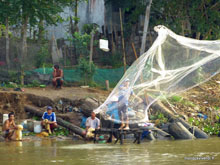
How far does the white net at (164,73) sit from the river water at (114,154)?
924 mm

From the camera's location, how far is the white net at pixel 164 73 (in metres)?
9.78

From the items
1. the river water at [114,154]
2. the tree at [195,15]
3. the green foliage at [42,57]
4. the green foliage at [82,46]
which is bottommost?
the river water at [114,154]

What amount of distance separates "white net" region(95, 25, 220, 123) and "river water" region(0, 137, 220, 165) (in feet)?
3.03

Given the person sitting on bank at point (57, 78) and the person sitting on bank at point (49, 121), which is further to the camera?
the person sitting on bank at point (57, 78)

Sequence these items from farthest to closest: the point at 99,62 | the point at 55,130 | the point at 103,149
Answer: the point at 99,62 < the point at 55,130 < the point at 103,149

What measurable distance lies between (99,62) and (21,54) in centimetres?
458

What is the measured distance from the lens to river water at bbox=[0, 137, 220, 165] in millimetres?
7770

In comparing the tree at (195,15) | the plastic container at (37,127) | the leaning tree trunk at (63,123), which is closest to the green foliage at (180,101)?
the leaning tree trunk at (63,123)

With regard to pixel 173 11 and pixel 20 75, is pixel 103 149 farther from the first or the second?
pixel 173 11

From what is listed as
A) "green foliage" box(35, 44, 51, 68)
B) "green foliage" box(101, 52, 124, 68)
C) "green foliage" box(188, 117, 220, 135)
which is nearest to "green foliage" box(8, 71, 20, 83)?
"green foliage" box(35, 44, 51, 68)

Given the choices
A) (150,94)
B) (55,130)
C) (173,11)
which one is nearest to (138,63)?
(150,94)

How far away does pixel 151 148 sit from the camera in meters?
9.96

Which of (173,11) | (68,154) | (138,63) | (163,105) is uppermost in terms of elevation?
(173,11)

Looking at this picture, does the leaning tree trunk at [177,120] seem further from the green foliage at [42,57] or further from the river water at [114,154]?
the green foliage at [42,57]
